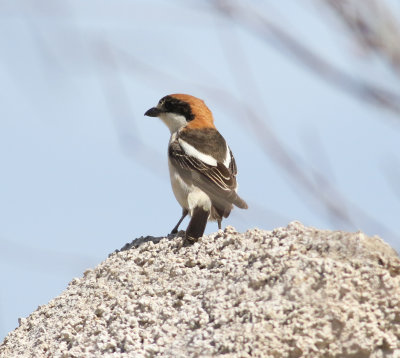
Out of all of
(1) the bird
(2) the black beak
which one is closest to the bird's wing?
(1) the bird

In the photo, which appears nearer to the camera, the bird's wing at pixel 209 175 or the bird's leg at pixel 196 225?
the bird's leg at pixel 196 225

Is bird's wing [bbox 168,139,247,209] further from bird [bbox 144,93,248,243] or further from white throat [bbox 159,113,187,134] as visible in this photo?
white throat [bbox 159,113,187,134]

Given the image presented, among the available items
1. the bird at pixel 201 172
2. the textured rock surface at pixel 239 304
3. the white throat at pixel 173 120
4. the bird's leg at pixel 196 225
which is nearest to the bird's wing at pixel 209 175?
the bird at pixel 201 172

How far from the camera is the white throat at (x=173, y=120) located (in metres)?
7.10

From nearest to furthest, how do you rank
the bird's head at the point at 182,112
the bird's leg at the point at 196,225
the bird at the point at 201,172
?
the bird's leg at the point at 196,225 → the bird at the point at 201,172 → the bird's head at the point at 182,112

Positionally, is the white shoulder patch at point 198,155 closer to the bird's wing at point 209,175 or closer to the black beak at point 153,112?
the bird's wing at point 209,175

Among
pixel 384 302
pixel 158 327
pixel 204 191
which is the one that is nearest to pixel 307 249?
pixel 384 302

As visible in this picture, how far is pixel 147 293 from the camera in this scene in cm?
408

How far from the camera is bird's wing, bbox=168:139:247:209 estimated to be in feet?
19.1

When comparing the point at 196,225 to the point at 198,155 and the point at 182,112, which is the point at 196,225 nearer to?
the point at 198,155

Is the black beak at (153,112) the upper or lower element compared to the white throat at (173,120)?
upper

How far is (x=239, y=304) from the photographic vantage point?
3566 millimetres

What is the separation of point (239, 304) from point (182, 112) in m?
3.82

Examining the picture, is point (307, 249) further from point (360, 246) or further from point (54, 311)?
point (54, 311)
